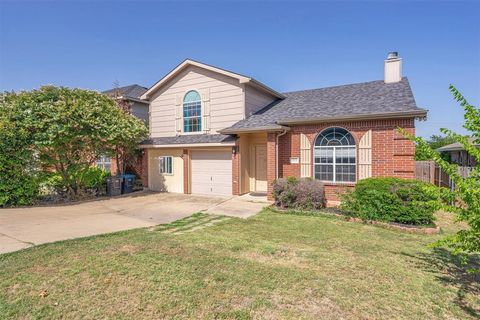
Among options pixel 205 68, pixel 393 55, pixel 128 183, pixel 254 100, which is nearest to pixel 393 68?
pixel 393 55

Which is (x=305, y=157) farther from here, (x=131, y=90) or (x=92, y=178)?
(x=131, y=90)

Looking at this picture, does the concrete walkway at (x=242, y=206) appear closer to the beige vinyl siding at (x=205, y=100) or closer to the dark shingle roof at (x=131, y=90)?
the beige vinyl siding at (x=205, y=100)

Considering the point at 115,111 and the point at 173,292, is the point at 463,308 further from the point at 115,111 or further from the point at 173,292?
the point at 115,111

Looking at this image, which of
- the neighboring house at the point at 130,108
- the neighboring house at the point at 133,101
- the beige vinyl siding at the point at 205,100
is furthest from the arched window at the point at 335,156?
the neighboring house at the point at 133,101

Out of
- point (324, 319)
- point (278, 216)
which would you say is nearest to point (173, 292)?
point (324, 319)

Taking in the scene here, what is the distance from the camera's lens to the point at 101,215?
9422 millimetres

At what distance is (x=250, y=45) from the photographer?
15.4 metres

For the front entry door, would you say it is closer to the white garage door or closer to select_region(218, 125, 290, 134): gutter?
the white garage door

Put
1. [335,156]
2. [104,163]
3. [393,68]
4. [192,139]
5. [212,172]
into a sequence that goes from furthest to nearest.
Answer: [104,163] < [192,139] < [212,172] < [393,68] < [335,156]

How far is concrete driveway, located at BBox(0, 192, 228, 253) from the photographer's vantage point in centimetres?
679

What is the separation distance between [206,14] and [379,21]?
796cm

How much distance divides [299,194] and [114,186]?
34.0 ft

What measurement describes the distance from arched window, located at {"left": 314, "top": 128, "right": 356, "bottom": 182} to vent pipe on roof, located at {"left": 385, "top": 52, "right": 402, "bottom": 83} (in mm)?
4924

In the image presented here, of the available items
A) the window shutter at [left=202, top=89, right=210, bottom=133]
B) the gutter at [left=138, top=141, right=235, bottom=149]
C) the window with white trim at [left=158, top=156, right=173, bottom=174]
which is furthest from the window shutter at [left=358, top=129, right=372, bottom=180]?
the window with white trim at [left=158, top=156, right=173, bottom=174]
